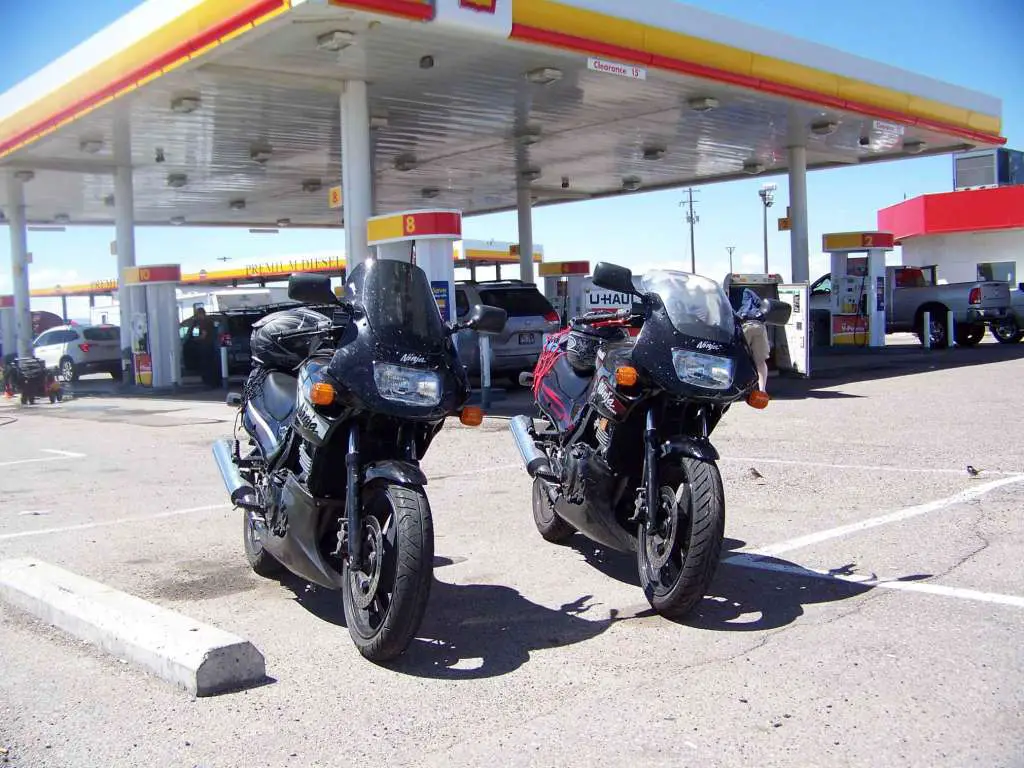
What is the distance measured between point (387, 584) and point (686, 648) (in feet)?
4.44

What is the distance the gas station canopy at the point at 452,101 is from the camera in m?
13.5

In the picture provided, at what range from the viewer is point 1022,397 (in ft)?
45.8

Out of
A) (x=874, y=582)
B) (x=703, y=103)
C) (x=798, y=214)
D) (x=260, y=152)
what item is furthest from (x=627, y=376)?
(x=798, y=214)

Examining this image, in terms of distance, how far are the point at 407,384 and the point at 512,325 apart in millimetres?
12960

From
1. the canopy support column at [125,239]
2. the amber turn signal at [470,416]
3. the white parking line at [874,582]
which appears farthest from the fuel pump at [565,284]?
the amber turn signal at [470,416]

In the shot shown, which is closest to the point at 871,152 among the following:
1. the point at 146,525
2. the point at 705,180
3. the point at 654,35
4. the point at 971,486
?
the point at 705,180

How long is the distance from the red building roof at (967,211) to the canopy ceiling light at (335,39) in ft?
104

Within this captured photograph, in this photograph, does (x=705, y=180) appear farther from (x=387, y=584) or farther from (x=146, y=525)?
(x=387, y=584)

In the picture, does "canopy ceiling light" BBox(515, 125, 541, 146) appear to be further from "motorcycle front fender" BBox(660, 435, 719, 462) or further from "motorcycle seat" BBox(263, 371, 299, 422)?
"motorcycle front fender" BBox(660, 435, 719, 462)

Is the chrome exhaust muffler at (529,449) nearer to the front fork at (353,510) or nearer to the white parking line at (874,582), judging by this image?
the white parking line at (874,582)

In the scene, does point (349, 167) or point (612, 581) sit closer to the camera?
point (612, 581)

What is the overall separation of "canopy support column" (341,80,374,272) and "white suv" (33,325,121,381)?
13.7 m

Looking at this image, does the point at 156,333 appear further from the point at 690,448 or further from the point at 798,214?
the point at 690,448

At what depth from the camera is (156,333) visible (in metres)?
21.7
